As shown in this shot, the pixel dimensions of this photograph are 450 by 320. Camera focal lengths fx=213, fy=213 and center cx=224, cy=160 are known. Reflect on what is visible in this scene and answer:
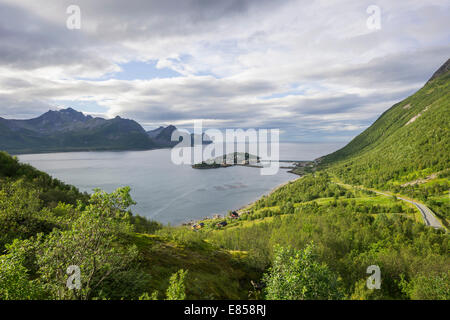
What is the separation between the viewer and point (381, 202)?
11044 cm

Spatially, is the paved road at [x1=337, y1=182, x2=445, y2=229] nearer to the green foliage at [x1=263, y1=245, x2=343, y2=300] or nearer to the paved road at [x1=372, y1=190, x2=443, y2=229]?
the paved road at [x1=372, y1=190, x2=443, y2=229]

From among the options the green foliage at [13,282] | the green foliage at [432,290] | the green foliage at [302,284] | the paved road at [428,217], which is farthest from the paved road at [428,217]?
the green foliage at [13,282]

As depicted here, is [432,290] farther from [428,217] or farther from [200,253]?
[428,217]

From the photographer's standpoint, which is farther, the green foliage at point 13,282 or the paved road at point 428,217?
the paved road at point 428,217

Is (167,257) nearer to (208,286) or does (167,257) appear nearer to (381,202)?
(208,286)

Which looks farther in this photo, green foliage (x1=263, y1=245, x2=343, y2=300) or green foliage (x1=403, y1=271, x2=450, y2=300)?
green foliage (x1=403, y1=271, x2=450, y2=300)

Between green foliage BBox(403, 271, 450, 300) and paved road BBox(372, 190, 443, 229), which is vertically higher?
green foliage BBox(403, 271, 450, 300)

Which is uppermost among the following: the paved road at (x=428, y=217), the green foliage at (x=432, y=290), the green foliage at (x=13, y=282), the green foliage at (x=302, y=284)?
the green foliage at (x=13, y=282)

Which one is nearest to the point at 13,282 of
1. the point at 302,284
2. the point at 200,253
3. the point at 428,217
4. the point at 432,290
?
the point at 302,284

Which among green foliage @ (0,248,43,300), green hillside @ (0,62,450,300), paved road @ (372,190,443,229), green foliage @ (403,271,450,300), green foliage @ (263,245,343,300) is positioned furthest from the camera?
paved road @ (372,190,443,229)

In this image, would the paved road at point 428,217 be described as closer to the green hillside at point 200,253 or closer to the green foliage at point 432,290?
the green hillside at point 200,253

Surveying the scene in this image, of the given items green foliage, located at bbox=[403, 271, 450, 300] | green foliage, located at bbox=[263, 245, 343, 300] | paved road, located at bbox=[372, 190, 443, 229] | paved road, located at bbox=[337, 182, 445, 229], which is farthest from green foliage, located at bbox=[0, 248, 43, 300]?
paved road, located at bbox=[372, 190, 443, 229]
